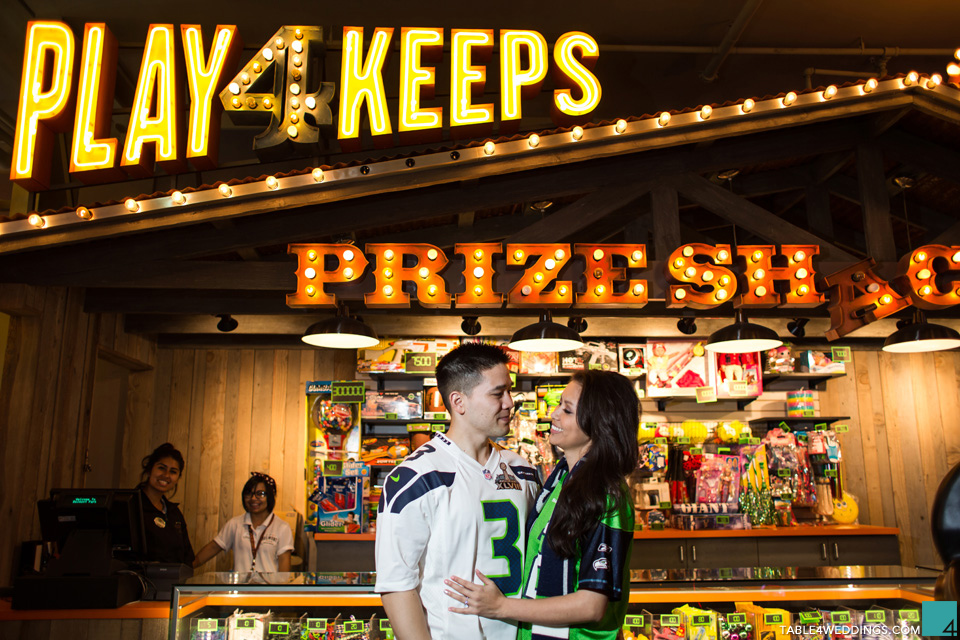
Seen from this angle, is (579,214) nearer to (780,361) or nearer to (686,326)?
(686,326)

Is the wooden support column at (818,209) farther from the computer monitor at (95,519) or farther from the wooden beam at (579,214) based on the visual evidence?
the computer monitor at (95,519)

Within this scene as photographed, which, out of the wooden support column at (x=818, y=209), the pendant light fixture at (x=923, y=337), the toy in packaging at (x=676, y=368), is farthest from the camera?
the toy in packaging at (x=676, y=368)

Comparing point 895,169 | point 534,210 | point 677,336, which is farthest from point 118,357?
point 895,169

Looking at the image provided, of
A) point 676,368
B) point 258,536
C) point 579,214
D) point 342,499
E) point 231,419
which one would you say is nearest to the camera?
point 579,214

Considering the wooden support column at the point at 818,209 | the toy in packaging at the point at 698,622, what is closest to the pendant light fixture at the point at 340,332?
the toy in packaging at the point at 698,622

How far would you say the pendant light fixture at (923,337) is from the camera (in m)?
5.12

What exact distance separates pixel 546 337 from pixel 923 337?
9.11 ft

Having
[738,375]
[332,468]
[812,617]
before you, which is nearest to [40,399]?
[332,468]

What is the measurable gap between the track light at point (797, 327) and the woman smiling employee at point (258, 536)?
16.6 feet

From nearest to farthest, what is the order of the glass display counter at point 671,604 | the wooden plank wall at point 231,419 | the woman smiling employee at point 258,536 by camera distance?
the glass display counter at point 671,604, the woman smiling employee at point 258,536, the wooden plank wall at point 231,419

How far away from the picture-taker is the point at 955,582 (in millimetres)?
910

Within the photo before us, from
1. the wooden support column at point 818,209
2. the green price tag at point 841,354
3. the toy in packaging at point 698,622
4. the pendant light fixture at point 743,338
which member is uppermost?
the wooden support column at point 818,209

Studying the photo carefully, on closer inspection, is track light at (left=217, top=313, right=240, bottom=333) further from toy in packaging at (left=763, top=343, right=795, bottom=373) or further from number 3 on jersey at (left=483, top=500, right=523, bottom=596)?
toy in packaging at (left=763, top=343, right=795, bottom=373)

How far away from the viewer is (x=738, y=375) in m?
7.04
